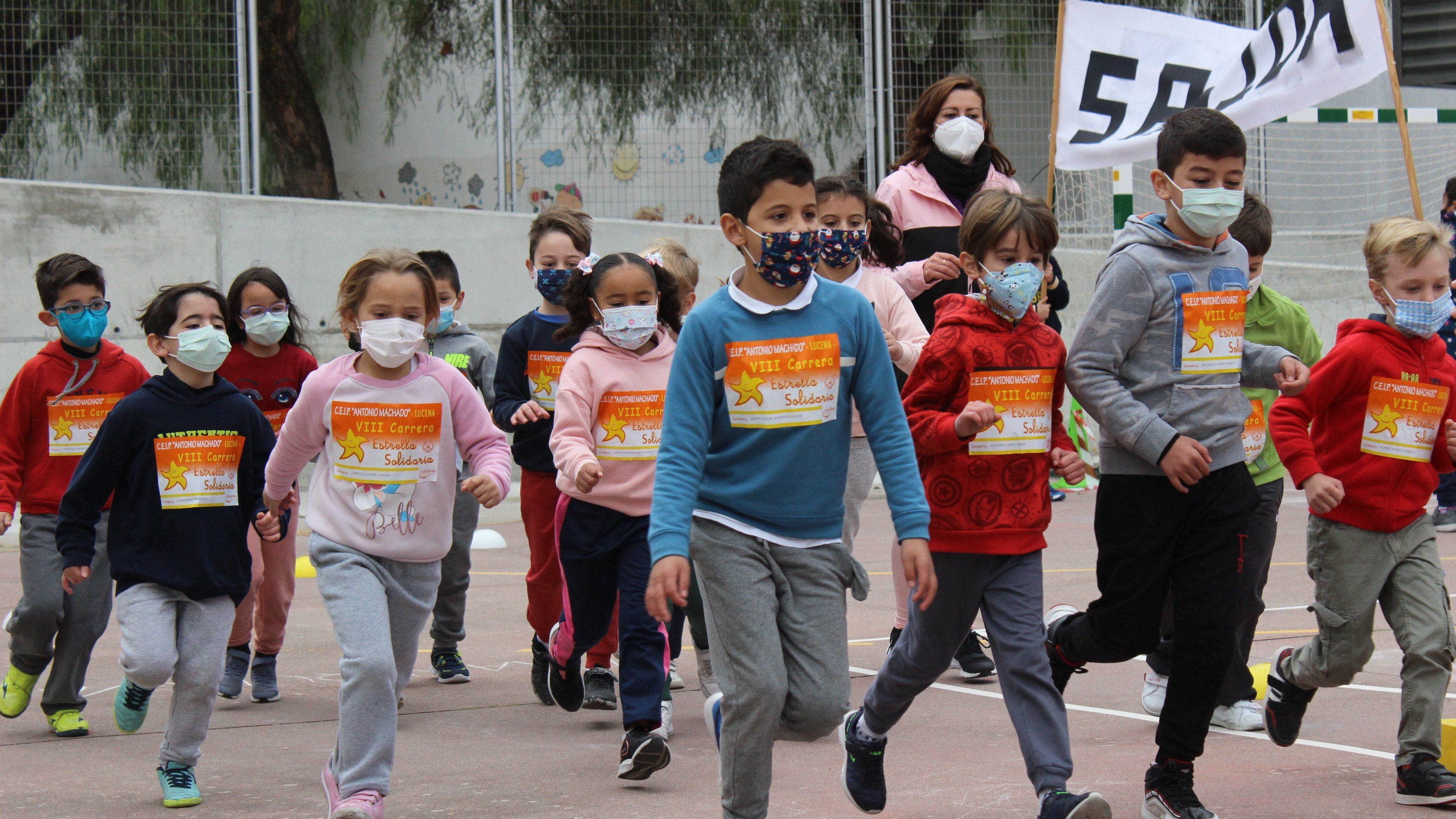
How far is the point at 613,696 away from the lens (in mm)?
Answer: 5996

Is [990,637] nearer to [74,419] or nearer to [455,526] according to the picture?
[455,526]

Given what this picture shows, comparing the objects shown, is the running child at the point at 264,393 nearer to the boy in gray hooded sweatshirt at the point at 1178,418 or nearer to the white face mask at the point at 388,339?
the white face mask at the point at 388,339

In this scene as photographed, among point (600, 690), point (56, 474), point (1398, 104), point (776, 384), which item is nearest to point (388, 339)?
point (776, 384)

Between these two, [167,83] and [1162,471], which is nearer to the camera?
[1162,471]

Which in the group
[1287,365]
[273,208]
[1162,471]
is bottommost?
[1162,471]

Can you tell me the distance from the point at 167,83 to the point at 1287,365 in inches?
447

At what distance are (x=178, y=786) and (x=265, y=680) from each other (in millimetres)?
1624

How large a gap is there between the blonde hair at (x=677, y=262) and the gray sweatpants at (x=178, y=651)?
215 centimetres

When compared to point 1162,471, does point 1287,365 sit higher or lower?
higher

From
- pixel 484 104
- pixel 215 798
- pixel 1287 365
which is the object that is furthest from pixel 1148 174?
pixel 215 798

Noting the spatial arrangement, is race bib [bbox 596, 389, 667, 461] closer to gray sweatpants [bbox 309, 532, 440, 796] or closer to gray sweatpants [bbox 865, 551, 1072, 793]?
gray sweatpants [bbox 309, 532, 440, 796]

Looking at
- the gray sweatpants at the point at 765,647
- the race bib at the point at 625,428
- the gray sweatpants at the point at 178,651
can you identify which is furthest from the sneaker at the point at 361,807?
the race bib at the point at 625,428

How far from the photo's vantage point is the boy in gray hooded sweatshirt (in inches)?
169

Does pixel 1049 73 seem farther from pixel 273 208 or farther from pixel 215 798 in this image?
pixel 215 798
